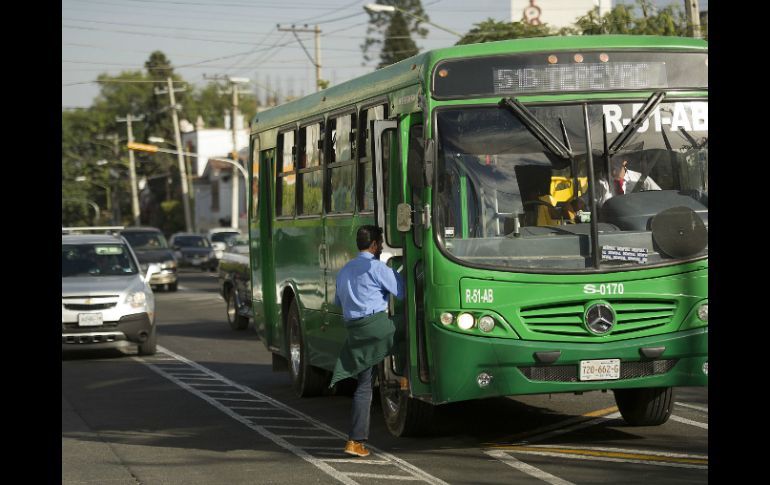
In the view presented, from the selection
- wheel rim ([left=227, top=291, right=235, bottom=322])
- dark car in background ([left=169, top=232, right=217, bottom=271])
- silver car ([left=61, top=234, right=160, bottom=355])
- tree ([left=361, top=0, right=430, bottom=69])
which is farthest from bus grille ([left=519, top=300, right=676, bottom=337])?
tree ([left=361, top=0, right=430, bottom=69])

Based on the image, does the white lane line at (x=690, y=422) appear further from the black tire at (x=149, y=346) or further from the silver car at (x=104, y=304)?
the black tire at (x=149, y=346)

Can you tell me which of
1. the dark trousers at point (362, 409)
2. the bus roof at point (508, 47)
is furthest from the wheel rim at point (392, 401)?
the bus roof at point (508, 47)

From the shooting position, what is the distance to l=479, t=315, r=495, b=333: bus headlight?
1064 centimetres

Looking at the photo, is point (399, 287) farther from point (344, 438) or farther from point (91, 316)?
point (91, 316)

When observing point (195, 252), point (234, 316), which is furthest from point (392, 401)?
point (195, 252)

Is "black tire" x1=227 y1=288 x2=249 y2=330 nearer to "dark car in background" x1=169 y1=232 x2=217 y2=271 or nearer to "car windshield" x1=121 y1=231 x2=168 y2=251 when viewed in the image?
"car windshield" x1=121 y1=231 x2=168 y2=251

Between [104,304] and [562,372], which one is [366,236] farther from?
[104,304]

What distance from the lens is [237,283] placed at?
26.2m

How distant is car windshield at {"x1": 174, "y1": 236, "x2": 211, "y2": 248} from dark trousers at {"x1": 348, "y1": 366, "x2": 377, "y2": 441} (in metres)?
49.5

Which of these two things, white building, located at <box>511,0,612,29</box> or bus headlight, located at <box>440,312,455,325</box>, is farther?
white building, located at <box>511,0,612,29</box>

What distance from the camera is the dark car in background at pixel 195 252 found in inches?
2323

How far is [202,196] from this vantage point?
375ft

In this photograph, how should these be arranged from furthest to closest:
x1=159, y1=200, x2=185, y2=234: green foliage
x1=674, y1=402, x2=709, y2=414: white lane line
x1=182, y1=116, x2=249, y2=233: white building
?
x1=159, y1=200, x2=185, y2=234: green foliage < x1=182, y1=116, x2=249, y2=233: white building < x1=674, y1=402, x2=709, y2=414: white lane line
